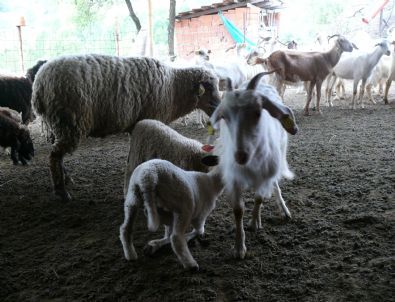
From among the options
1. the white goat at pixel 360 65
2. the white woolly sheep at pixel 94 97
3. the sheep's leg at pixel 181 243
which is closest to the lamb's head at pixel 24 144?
the white woolly sheep at pixel 94 97

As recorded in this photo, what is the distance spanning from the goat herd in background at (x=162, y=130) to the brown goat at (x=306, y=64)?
416 centimetres

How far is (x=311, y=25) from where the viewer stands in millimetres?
24859

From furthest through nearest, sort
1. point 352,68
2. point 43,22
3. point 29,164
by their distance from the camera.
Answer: point 43,22, point 352,68, point 29,164

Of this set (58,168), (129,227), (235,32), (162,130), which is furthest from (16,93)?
(235,32)

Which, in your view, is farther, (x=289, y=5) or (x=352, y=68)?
(x=289, y=5)

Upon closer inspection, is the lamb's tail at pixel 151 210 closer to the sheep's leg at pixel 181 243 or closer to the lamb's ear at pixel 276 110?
the sheep's leg at pixel 181 243

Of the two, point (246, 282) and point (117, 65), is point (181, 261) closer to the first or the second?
point (246, 282)

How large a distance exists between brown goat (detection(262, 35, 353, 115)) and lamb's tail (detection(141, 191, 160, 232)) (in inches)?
268

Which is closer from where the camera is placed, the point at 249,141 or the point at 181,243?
the point at 249,141

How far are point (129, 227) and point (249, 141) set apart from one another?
1.05m

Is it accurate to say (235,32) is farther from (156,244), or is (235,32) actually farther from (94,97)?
(156,244)

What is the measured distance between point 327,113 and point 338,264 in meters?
6.64

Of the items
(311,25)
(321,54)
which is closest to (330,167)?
(321,54)

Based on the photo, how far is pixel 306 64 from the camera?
28.5ft
